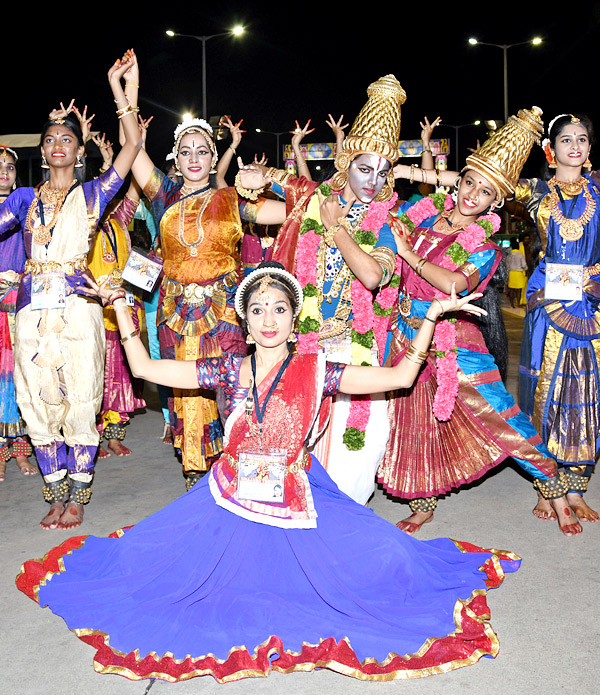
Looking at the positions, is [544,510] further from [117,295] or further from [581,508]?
[117,295]

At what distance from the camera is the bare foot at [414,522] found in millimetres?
4246

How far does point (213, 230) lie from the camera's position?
433cm

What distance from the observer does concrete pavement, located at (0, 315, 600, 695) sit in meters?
2.80

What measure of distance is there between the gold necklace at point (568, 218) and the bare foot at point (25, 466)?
12.6ft

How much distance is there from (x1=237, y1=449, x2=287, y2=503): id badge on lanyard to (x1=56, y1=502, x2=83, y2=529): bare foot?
1.59 meters

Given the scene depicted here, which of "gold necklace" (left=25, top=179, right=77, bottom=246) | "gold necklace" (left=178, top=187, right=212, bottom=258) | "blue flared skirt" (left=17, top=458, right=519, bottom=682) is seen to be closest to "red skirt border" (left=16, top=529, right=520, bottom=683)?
"blue flared skirt" (left=17, top=458, right=519, bottom=682)

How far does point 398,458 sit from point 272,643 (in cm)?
171

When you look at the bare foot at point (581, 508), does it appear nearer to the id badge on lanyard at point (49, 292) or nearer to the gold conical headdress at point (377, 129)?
the gold conical headdress at point (377, 129)

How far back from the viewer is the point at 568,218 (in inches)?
175

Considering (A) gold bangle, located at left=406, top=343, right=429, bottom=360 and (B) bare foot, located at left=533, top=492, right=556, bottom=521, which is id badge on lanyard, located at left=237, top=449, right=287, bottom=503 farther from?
(B) bare foot, located at left=533, top=492, right=556, bottom=521

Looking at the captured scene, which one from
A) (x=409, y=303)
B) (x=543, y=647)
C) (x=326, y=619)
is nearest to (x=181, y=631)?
(x=326, y=619)

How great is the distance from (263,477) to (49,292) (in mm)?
1876

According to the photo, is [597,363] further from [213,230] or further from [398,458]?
[213,230]

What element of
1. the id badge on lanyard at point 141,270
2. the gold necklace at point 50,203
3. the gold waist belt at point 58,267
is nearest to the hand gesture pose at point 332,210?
the id badge on lanyard at point 141,270
